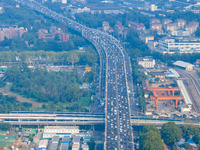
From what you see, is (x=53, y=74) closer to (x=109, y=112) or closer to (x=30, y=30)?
(x=109, y=112)

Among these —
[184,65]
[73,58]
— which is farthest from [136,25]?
[184,65]

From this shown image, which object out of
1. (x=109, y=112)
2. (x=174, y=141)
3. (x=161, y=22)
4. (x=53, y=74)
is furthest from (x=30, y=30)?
(x=174, y=141)

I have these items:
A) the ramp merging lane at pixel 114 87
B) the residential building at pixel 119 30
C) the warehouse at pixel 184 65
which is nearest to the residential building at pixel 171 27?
the residential building at pixel 119 30

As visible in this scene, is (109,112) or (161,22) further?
(161,22)

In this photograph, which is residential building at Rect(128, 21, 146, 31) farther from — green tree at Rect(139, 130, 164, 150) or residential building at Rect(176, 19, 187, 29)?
green tree at Rect(139, 130, 164, 150)

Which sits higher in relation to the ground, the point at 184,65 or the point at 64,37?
the point at 64,37

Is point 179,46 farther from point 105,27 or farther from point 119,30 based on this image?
point 105,27

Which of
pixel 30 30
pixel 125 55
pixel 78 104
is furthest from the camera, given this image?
pixel 30 30
